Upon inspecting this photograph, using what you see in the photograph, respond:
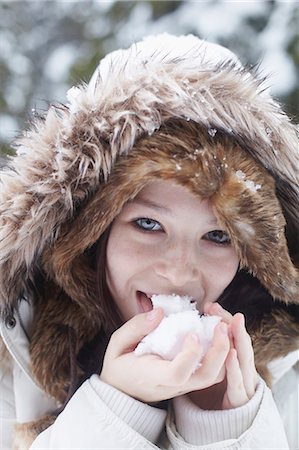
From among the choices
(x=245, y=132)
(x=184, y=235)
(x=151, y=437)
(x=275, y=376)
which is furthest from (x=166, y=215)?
(x=275, y=376)

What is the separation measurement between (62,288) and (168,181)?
38 cm

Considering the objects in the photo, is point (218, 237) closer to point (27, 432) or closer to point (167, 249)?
point (167, 249)

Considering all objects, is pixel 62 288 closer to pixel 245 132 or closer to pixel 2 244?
pixel 2 244

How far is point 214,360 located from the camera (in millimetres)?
1174

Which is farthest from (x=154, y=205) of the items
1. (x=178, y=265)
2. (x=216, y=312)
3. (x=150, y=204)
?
(x=216, y=312)

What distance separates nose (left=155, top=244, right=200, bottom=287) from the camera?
4.20ft

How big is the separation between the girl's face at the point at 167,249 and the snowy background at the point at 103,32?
4.93 m

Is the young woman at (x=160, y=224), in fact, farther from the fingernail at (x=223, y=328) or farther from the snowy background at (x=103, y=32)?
the snowy background at (x=103, y=32)

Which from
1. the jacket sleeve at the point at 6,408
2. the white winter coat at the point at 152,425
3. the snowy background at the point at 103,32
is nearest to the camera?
the white winter coat at the point at 152,425

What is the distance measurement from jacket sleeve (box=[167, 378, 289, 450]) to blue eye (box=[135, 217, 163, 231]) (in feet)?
1.17

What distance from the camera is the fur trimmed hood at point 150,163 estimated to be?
1247 millimetres

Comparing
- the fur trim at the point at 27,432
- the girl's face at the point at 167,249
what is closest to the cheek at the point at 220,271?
the girl's face at the point at 167,249

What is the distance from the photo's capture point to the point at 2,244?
50.9 inches

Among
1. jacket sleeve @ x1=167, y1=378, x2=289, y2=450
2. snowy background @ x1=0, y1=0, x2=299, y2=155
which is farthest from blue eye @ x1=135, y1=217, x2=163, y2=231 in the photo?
snowy background @ x1=0, y1=0, x2=299, y2=155
